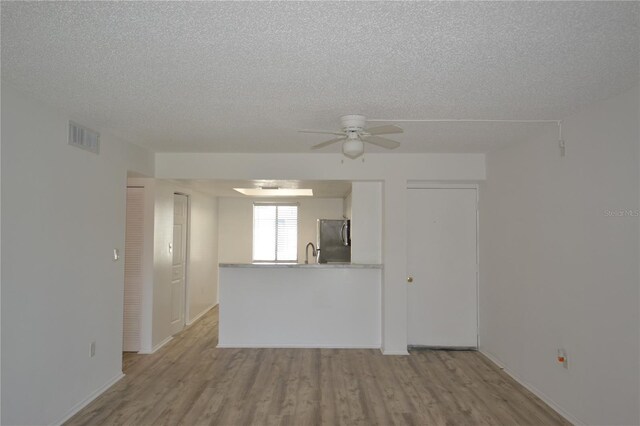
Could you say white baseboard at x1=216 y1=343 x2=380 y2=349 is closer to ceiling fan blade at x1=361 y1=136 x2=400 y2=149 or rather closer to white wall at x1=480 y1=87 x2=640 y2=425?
white wall at x1=480 y1=87 x2=640 y2=425

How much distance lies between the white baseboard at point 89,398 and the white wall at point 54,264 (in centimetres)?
3

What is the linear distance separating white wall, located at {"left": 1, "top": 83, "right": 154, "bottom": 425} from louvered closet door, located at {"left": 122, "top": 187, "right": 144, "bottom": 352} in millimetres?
838

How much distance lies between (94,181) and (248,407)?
238cm

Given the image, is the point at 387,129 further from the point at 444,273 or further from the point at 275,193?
the point at 275,193

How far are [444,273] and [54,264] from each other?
4.16 meters

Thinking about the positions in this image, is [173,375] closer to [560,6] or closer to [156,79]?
[156,79]

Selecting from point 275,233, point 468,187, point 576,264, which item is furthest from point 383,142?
point 275,233

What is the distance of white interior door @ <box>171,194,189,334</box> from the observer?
18.2 ft

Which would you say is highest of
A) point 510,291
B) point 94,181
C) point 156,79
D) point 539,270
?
point 156,79

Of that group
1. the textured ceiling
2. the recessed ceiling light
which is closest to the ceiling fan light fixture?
the textured ceiling

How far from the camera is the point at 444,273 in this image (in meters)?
5.00

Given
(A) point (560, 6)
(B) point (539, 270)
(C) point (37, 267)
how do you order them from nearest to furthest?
1. (A) point (560, 6)
2. (C) point (37, 267)
3. (B) point (539, 270)

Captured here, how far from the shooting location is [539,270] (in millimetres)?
3555

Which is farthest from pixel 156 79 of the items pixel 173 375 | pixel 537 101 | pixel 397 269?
pixel 397 269
